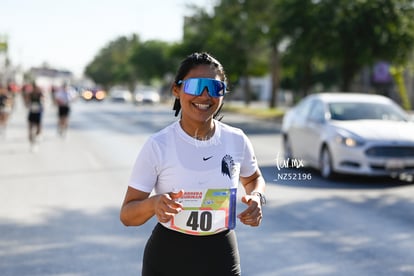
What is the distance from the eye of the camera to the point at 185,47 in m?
66.2

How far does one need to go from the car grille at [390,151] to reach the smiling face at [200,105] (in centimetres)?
908

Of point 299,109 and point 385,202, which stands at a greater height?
point 299,109

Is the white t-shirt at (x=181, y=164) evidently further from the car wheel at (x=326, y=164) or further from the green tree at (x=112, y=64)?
the green tree at (x=112, y=64)

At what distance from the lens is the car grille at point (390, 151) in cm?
1191

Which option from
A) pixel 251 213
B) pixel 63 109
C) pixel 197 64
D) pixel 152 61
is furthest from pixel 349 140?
pixel 152 61

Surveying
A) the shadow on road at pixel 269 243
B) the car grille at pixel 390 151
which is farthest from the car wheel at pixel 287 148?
the shadow on road at pixel 269 243

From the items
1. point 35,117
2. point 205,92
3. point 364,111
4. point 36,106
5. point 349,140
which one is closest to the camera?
point 205,92

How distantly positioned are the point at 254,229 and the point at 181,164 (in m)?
5.35

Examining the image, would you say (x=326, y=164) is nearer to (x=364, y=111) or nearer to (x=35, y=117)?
Result: (x=364, y=111)

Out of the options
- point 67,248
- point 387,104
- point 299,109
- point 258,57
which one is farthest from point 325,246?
point 258,57

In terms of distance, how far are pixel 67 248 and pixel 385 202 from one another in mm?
4885

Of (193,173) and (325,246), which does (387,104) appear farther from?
(193,173)

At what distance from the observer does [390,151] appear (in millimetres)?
11945

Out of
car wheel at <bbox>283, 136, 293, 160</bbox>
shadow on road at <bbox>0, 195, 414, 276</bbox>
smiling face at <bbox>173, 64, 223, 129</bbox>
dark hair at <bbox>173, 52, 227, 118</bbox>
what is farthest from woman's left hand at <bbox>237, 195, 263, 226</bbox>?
car wheel at <bbox>283, 136, 293, 160</bbox>
